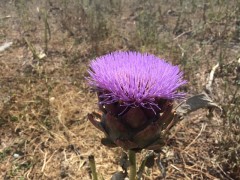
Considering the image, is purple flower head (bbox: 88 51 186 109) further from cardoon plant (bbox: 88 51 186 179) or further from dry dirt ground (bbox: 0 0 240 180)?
dry dirt ground (bbox: 0 0 240 180)

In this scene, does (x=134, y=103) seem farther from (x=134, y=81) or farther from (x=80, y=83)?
(x=80, y=83)

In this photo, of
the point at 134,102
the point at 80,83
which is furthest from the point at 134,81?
the point at 80,83

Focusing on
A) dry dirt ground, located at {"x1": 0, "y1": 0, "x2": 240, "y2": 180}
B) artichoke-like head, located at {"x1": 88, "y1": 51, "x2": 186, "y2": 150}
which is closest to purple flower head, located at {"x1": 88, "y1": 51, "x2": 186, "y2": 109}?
artichoke-like head, located at {"x1": 88, "y1": 51, "x2": 186, "y2": 150}

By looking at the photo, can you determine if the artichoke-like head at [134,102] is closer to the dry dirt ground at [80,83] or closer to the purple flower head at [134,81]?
the purple flower head at [134,81]

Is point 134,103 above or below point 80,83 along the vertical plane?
below

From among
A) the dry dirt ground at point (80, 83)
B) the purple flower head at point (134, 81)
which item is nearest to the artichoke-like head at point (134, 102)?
the purple flower head at point (134, 81)

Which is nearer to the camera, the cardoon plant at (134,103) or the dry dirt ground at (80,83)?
the cardoon plant at (134,103)
